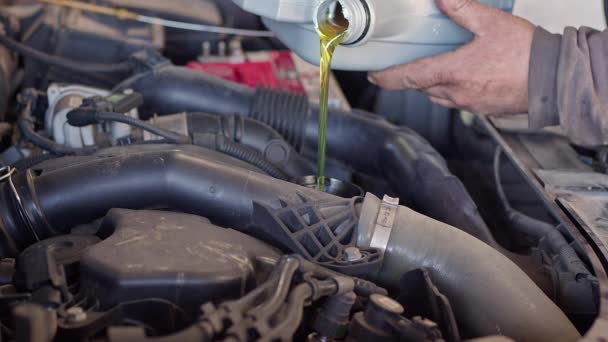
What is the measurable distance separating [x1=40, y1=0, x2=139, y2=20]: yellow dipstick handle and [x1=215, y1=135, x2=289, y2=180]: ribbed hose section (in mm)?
778

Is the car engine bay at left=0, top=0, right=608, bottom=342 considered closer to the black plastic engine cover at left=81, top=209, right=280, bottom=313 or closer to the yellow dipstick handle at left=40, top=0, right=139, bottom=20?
the black plastic engine cover at left=81, top=209, right=280, bottom=313

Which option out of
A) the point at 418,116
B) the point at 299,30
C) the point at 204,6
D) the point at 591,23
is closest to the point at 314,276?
the point at 299,30

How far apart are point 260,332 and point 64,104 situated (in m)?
0.75

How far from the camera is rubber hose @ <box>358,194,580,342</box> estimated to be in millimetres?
717

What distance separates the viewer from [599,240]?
833 millimetres

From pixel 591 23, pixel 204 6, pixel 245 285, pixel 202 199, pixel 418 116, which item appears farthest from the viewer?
pixel 204 6

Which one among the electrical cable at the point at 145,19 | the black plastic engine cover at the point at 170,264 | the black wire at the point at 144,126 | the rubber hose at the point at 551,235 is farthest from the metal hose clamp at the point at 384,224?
the electrical cable at the point at 145,19

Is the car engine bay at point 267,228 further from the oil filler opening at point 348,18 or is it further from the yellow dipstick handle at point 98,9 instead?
the yellow dipstick handle at point 98,9

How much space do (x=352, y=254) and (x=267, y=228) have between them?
0.39 feet

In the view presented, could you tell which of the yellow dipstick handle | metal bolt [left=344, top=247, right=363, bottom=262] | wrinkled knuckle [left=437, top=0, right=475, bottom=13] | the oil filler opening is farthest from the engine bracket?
the yellow dipstick handle

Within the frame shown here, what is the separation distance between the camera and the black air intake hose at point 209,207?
0.76 meters

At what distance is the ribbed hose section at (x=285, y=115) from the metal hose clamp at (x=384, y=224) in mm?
490

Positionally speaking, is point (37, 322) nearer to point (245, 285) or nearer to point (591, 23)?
point (245, 285)

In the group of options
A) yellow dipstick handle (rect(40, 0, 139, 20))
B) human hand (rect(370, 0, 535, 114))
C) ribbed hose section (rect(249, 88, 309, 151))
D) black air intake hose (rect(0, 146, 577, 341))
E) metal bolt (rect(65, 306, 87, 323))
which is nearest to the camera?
metal bolt (rect(65, 306, 87, 323))
